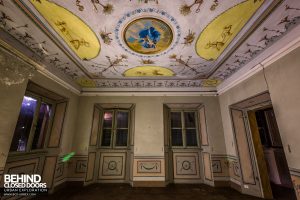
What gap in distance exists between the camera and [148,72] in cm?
408

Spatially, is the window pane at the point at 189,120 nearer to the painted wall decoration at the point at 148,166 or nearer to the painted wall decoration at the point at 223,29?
the painted wall decoration at the point at 148,166

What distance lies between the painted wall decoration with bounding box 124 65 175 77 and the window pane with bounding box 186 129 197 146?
226 cm

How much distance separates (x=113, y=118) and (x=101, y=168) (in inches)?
67.5

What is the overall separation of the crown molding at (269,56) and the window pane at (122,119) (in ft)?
12.0

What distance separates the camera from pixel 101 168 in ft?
15.4

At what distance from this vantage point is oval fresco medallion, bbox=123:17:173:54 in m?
2.41

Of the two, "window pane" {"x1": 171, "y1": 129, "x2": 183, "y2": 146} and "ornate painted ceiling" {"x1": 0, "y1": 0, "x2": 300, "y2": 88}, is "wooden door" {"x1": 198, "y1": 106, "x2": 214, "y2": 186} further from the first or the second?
"ornate painted ceiling" {"x1": 0, "y1": 0, "x2": 300, "y2": 88}

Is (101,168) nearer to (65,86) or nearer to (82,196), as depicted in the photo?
(82,196)

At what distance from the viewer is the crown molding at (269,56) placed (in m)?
2.34

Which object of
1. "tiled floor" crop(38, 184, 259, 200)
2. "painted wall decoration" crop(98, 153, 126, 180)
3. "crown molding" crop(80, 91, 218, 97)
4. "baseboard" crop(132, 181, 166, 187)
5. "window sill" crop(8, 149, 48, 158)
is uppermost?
"crown molding" crop(80, 91, 218, 97)

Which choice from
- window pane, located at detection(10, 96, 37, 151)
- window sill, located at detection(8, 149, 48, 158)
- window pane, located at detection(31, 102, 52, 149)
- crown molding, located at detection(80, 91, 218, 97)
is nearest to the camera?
window sill, located at detection(8, 149, 48, 158)

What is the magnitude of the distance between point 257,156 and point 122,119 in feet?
13.8

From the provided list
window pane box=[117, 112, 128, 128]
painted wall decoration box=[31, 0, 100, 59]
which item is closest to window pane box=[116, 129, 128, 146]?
window pane box=[117, 112, 128, 128]

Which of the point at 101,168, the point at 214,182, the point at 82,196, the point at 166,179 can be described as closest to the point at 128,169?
the point at 101,168
